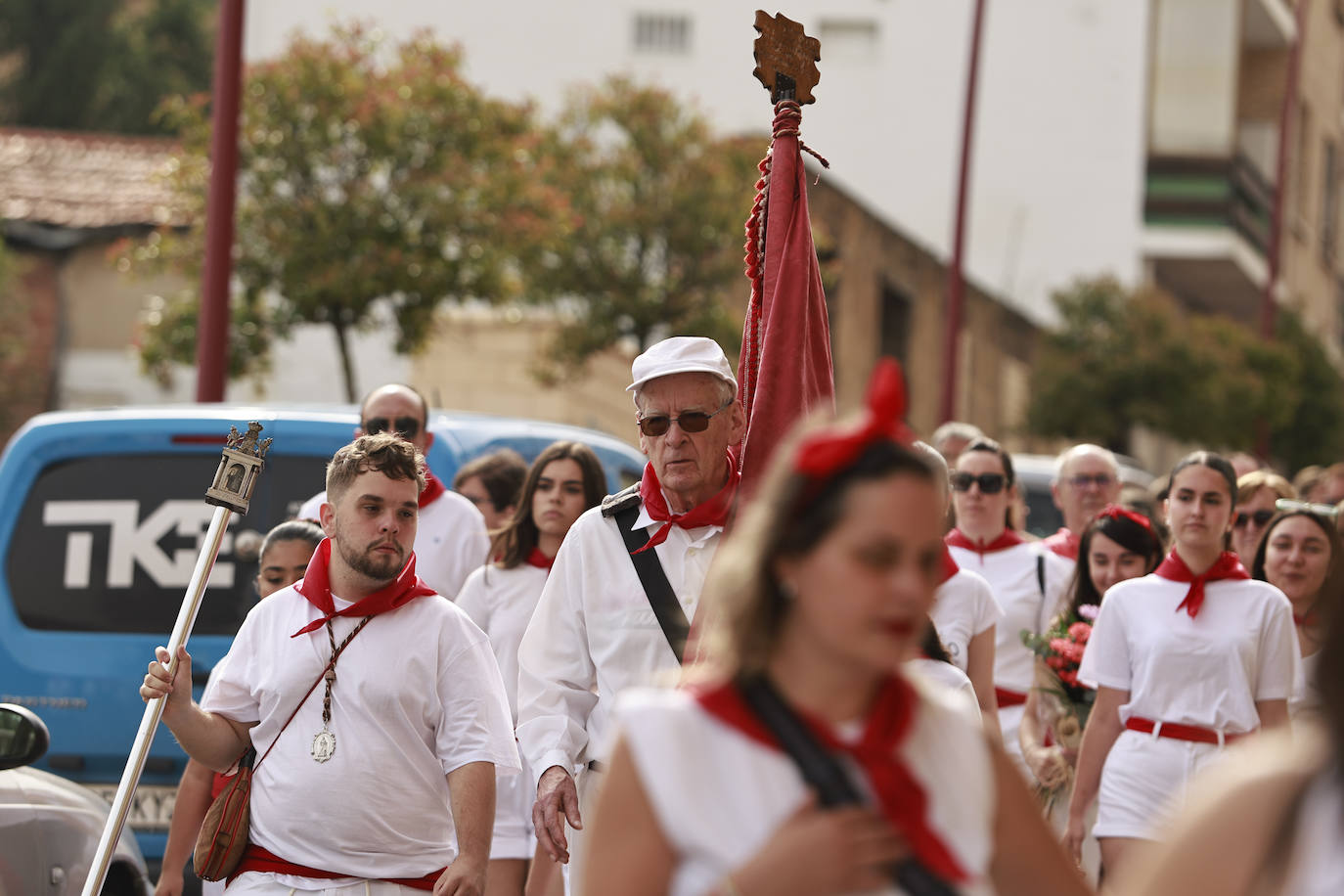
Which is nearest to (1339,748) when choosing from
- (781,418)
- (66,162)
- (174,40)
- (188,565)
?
(781,418)

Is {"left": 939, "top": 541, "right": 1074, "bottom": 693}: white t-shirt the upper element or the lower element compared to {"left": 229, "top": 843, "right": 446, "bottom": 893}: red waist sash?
upper

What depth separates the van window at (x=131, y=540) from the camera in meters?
7.59

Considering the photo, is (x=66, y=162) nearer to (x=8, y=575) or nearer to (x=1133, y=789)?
(x=8, y=575)

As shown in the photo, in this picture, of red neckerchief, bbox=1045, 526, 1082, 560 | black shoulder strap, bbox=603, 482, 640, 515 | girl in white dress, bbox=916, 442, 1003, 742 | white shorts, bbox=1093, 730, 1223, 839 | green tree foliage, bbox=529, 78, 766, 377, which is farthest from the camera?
green tree foliage, bbox=529, 78, 766, 377

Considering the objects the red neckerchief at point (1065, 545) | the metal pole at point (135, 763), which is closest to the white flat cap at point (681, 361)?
the metal pole at point (135, 763)

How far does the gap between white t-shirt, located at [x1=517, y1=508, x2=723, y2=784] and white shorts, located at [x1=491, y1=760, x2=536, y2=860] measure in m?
2.06

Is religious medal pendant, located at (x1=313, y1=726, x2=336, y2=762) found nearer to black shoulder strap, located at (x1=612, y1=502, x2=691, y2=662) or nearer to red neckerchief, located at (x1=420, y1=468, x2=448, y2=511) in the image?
black shoulder strap, located at (x1=612, y1=502, x2=691, y2=662)

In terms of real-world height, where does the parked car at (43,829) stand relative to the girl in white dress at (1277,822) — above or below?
below

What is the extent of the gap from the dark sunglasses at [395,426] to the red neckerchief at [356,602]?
2093 mm

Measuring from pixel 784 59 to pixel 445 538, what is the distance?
10.1ft

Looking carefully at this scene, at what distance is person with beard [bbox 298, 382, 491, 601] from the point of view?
295 inches

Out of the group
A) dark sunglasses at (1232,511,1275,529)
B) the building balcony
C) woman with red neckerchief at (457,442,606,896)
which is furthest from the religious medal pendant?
the building balcony

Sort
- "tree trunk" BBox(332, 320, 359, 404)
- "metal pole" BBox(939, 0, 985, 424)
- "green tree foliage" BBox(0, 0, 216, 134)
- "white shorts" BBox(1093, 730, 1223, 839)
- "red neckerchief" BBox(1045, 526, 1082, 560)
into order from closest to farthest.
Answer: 1. "white shorts" BBox(1093, 730, 1223, 839)
2. "red neckerchief" BBox(1045, 526, 1082, 560)
3. "tree trunk" BBox(332, 320, 359, 404)
4. "metal pole" BBox(939, 0, 985, 424)
5. "green tree foliage" BBox(0, 0, 216, 134)

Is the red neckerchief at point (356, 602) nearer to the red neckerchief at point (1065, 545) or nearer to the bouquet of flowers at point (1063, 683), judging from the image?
the bouquet of flowers at point (1063, 683)
